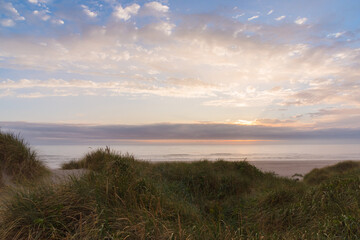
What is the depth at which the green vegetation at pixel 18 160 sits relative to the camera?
325 inches

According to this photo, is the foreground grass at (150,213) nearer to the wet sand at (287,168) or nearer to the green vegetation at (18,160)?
the green vegetation at (18,160)

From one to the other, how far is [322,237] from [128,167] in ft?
14.4

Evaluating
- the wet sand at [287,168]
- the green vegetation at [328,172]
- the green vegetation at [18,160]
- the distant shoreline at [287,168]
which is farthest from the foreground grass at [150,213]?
the wet sand at [287,168]

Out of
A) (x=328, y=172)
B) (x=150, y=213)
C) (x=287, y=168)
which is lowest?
(x=287, y=168)

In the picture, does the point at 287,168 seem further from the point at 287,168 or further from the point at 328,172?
the point at 328,172

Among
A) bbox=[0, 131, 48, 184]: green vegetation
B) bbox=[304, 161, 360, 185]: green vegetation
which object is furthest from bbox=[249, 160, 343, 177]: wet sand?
bbox=[0, 131, 48, 184]: green vegetation

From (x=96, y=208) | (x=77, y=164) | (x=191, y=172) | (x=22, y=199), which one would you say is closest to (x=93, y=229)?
(x=96, y=208)

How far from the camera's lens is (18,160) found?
8625 millimetres

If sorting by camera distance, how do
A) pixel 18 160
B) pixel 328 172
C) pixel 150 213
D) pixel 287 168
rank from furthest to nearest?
pixel 287 168 < pixel 328 172 < pixel 18 160 < pixel 150 213

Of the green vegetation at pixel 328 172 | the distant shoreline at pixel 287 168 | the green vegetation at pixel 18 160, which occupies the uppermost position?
the green vegetation at pixel 18 160

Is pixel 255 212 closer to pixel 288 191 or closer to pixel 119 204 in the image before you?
pixel 288 191

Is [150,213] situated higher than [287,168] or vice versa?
[150,213]

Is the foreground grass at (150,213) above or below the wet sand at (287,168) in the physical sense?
above

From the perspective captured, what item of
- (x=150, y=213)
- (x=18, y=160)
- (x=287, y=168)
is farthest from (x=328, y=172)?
(x=18, y=160)
